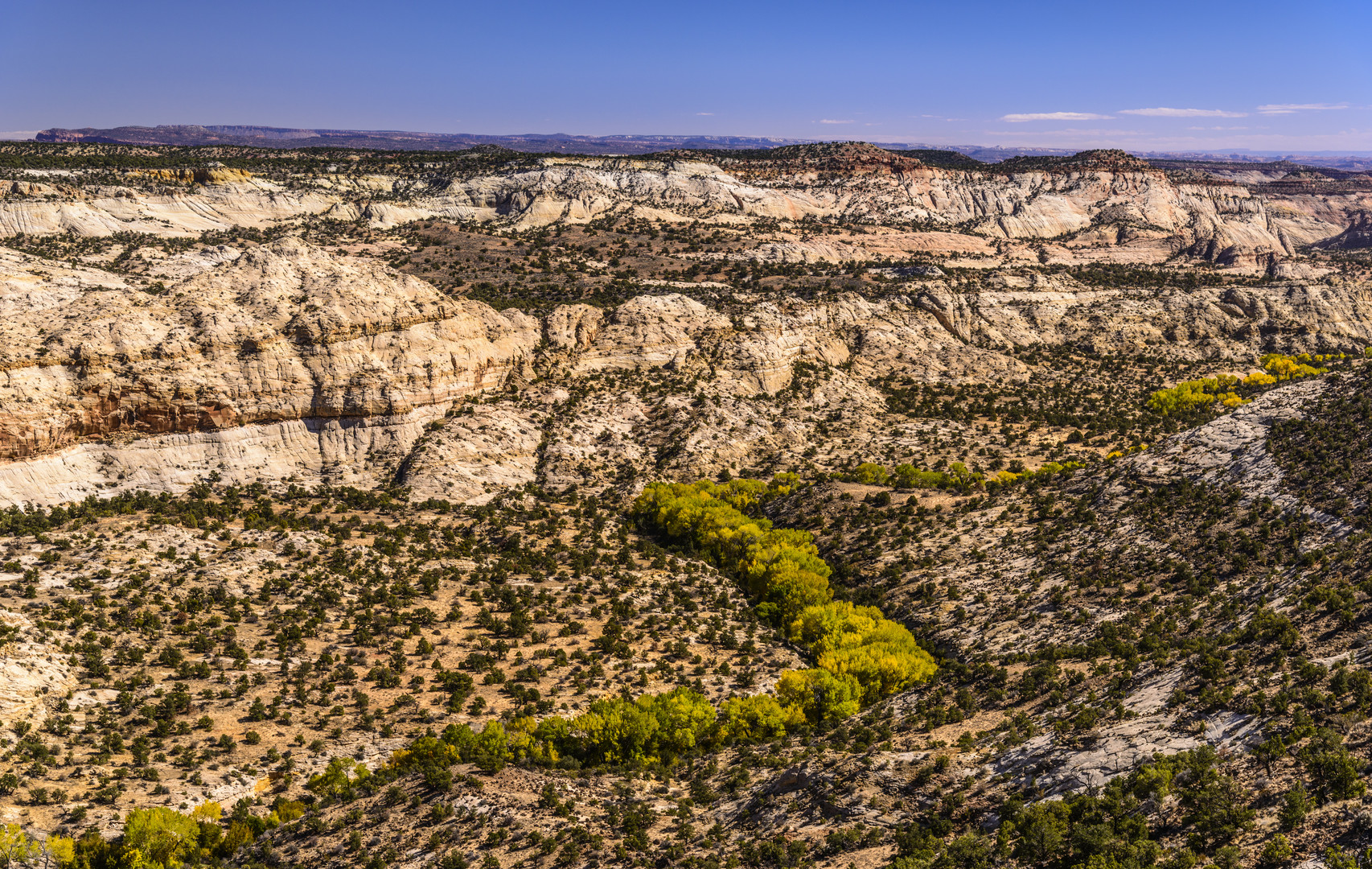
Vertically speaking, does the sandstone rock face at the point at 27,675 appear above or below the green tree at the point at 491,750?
above

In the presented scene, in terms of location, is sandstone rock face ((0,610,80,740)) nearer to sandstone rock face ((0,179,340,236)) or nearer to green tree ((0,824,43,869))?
green tree ((0,824,43,869))

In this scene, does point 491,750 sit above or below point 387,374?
below

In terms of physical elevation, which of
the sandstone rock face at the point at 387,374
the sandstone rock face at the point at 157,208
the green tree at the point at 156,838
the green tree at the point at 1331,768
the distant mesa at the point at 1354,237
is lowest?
the green tree at the point at 156,838

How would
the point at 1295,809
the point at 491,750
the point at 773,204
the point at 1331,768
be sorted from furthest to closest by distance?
the point at 773,204
the point at 491,750
the point at 1331,768
the point at 1295,809

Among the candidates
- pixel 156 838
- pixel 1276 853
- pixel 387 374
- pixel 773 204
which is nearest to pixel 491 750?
pixel 156 838

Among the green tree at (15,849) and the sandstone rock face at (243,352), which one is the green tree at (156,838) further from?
the sandstone rock face at (243,352)

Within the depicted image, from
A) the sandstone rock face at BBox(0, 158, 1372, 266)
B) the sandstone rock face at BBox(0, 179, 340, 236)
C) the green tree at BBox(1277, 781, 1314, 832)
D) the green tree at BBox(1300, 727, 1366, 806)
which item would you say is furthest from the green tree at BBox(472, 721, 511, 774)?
the sandstone rock face at BBox(0, 179, 340, 236)

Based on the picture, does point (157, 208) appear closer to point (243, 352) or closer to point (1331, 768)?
point (243, 352)

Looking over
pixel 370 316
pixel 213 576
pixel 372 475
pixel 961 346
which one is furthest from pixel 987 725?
pixel 961 346

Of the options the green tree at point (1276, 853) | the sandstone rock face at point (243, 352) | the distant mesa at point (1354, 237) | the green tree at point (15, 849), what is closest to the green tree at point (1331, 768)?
the green tree at point (1276, 853)
